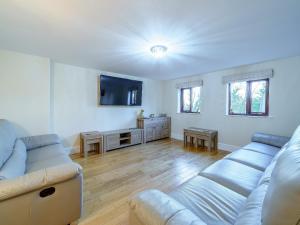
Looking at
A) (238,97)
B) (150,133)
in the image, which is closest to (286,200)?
(238,97)

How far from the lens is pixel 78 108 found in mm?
3688

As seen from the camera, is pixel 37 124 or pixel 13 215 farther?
pixel 37 124

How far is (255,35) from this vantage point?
2.05 m

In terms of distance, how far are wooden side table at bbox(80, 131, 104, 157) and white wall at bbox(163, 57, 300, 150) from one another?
8.71 ft

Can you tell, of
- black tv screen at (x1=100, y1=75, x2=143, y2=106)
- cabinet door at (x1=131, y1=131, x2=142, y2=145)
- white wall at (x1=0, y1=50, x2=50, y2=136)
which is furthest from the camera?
cabinet door at (x1=131, y1=131, x2=142, y2=145)

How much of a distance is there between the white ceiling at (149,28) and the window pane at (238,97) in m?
0.91

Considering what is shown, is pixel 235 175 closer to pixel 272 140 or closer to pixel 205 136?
pixel 272 140

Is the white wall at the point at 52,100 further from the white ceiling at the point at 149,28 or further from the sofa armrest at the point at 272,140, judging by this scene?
the sofa armrest at the point at 272,140

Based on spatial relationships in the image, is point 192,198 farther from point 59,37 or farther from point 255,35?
point 59,37

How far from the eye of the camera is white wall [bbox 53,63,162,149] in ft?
11.2

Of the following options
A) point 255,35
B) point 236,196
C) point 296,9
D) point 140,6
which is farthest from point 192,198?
point 255,35

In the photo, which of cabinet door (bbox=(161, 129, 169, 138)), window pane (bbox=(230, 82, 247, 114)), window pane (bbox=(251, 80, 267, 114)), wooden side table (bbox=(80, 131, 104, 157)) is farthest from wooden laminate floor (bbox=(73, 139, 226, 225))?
window pane (bbox=(251, 80, 267, 114))

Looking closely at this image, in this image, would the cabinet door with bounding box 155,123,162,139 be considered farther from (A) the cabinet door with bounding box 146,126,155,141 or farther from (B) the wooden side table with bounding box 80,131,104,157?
(B) the wooden side table with bounding box 80,131,104,157

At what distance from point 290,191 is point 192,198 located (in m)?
0.79
